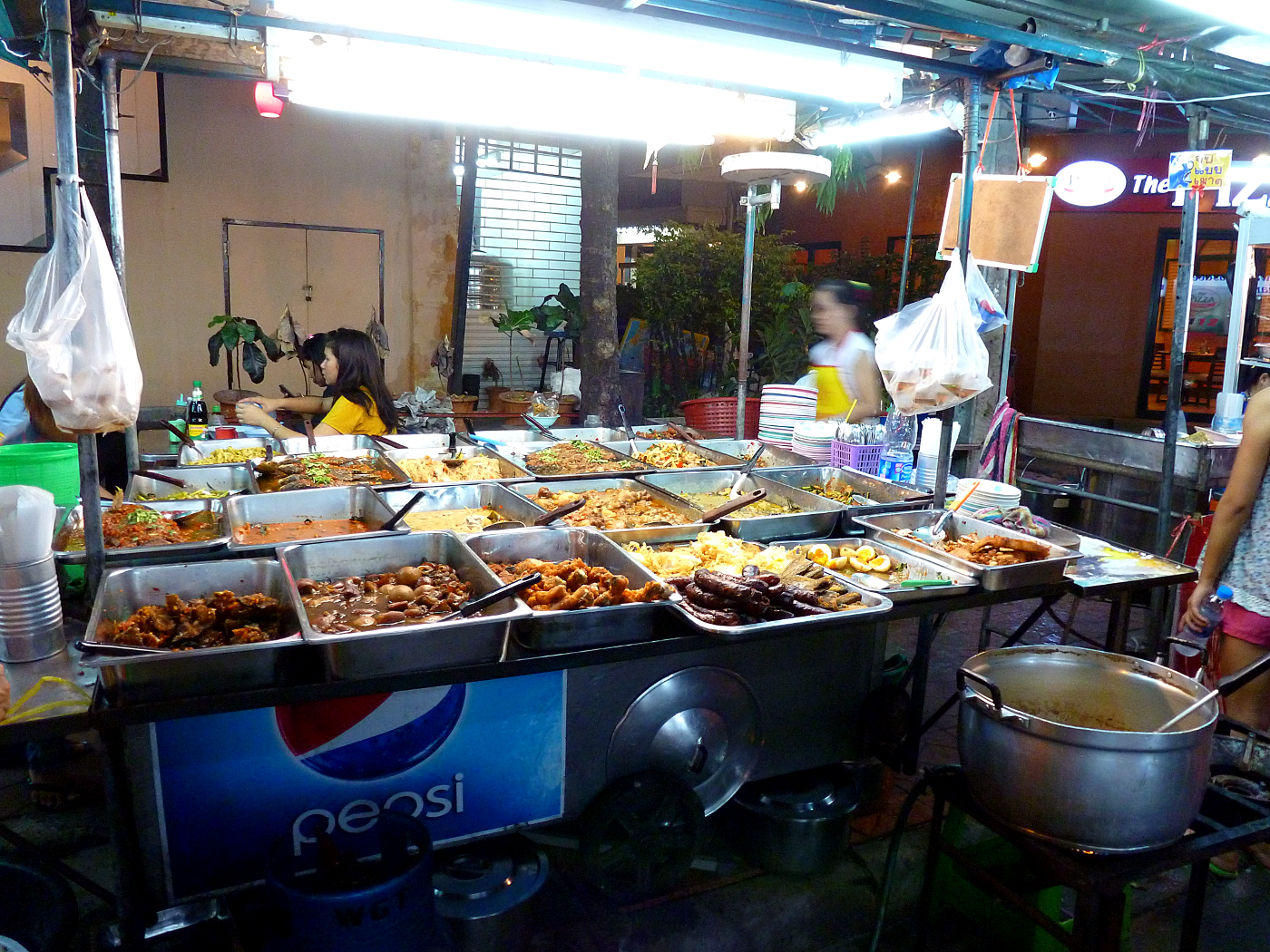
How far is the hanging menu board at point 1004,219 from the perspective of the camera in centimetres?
335

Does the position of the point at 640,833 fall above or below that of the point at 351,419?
below

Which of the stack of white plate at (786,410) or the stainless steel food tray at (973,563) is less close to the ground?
the stack of white plate at (786,410)

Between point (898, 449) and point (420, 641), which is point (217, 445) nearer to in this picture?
point (420, 641)

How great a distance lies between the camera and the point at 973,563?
9.74 ft

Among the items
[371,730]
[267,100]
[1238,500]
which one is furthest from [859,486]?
[267,100]

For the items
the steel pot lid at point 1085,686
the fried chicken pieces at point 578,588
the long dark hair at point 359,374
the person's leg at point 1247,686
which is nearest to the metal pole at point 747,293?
the long dark hair at point 359,374

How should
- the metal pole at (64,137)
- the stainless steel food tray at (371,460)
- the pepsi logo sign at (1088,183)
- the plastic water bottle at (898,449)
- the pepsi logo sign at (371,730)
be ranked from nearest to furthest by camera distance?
the metal pole at (64,137) → the pepsi logo sign at (371,730) → the stainless steel food tray at (371,460) → the plastic water bottle at (898,449) → the pepsi logo sign at (1088,183)

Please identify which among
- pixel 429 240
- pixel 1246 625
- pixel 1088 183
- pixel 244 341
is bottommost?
pixel 1246 625

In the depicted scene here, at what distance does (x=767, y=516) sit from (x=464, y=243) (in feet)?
22.5

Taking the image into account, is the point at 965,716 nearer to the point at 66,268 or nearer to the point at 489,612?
the point at 489,612

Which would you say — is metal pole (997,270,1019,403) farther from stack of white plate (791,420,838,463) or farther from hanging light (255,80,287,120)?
hanging light (255,80,287,120)

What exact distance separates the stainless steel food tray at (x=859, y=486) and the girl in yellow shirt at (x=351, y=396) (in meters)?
2.36

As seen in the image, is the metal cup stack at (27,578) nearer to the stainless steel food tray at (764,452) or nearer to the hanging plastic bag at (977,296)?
the stainless steel food tray at (764,452)

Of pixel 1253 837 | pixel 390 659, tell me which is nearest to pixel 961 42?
pixel 1253 837
